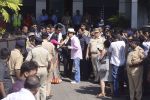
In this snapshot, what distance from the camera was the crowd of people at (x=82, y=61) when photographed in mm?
12016

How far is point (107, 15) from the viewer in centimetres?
3406

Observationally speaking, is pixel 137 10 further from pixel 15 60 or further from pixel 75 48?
pixel 15 60

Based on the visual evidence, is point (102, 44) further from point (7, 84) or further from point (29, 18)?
point (29, 18)

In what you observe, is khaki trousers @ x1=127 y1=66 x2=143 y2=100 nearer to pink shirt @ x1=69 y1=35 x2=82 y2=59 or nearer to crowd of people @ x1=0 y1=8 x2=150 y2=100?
crowd of people @ x1=0 y1=8 x2=150 y2=100

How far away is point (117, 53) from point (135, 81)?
1.22 meters

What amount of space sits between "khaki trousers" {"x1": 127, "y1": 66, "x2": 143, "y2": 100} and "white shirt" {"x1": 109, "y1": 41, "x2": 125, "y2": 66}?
0.92m

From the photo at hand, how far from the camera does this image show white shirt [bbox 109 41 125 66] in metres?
16.3

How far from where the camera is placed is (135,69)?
1534cm

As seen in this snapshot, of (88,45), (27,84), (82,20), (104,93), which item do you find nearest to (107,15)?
(82,20)

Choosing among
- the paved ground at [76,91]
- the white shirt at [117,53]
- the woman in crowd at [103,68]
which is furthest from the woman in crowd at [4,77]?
the white shirt at [117,53]

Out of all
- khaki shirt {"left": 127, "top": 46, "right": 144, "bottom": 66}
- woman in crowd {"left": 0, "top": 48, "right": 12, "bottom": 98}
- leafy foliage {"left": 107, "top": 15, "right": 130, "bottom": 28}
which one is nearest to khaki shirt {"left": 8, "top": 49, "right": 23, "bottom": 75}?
woman in crowd {"left": 0, "top": 48, "right": 12, "bottom": 98}

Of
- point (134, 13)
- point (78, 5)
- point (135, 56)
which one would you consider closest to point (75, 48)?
point (135, 56)

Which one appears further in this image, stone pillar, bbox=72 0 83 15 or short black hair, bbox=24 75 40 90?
stone pillar, bbox=72 0 83 15

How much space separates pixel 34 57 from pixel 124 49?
3.62 metres
